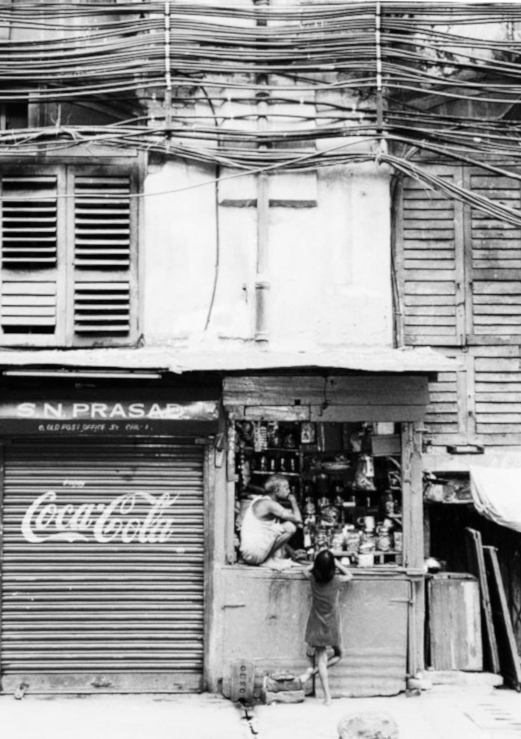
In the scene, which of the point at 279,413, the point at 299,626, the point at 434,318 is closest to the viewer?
the point at 299,626

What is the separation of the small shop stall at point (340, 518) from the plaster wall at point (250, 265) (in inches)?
27.7

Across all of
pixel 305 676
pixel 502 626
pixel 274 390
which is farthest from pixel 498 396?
pixel 305 676

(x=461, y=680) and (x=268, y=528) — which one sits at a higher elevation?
(x=268, y=528)

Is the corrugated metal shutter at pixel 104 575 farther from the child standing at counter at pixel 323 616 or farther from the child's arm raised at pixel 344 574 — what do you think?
the child's arm raised at pixel 344 574

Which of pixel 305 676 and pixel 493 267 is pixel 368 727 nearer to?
pixel 305 676

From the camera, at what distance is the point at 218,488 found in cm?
1019

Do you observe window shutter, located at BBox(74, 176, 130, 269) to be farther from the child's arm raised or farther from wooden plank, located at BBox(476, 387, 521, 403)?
wooden plank, located at BBox(476, 387, 521, 403)

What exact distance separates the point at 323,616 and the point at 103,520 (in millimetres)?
2502

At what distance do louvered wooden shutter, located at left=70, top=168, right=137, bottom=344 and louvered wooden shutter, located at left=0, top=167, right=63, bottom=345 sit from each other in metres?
0.23

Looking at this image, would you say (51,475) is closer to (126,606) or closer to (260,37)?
(126,606)

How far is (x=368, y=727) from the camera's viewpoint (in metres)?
7.54

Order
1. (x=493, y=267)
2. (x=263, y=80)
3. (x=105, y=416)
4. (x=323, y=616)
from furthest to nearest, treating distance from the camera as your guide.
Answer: (x=493, y=267) < (x=263, y=80) < (x=105, y=416) < (x=323, y=616)

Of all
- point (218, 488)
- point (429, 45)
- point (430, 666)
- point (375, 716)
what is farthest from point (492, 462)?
point (429, 45)

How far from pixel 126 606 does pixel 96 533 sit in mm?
816
